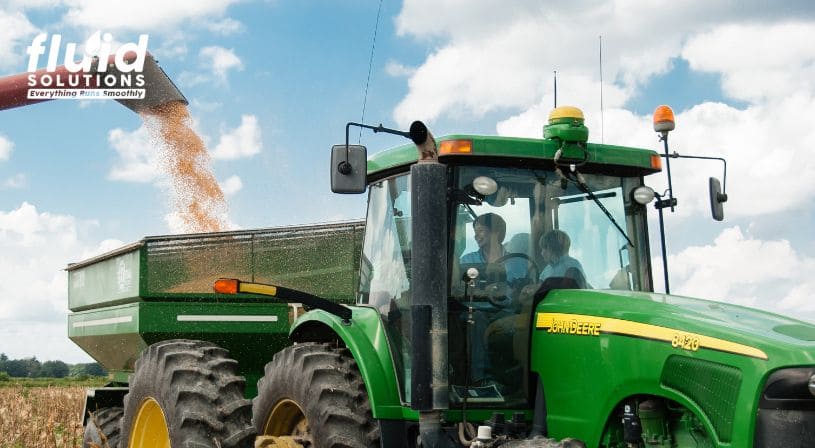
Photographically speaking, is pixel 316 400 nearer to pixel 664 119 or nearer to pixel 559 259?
pixel 559 259

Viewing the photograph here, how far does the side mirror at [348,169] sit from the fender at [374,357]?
100 cm

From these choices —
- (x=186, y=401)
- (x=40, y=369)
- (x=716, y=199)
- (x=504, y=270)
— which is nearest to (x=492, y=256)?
(x=504, y=270)

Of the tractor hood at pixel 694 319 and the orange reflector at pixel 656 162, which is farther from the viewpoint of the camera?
the orange reflector at pixel 656 162

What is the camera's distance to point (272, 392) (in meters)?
6.19

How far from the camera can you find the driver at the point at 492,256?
195 inches

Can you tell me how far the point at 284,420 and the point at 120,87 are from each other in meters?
8.42

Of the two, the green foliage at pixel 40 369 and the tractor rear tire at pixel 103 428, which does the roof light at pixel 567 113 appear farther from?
the green foliage at pixel 40 369

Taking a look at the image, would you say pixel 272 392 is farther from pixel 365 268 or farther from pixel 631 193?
pixel 631 193

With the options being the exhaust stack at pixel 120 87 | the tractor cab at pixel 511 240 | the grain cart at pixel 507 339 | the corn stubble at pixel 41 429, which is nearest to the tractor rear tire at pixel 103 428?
the grain cart at pixel 507 339

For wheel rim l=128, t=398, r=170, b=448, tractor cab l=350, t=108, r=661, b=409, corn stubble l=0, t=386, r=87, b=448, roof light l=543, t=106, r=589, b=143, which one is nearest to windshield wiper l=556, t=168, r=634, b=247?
tractor cab l=350, t=108, r=661, b=409

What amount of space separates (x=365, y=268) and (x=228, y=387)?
115 centimetres

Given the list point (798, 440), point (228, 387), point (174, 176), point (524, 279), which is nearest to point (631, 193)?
point (524, 279)

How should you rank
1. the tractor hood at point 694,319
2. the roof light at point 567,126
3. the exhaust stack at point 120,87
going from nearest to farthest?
1. the tractor hood at point 694,319
2. the roof light at point 567,126
3. the exhaust stack at point 120,87

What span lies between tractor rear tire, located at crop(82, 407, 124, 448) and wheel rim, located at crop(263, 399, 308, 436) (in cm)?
239
